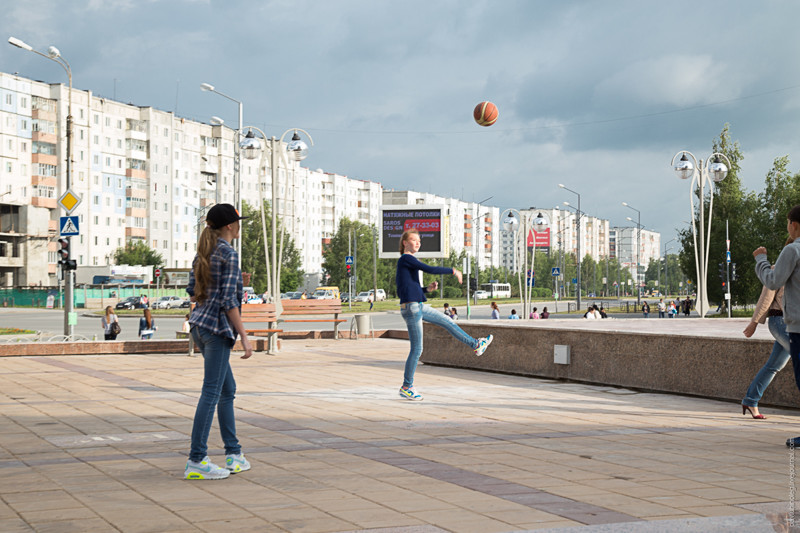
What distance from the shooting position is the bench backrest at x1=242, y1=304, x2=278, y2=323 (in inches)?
672

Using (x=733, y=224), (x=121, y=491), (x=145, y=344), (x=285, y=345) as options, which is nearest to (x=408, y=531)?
(x=121, y=491)

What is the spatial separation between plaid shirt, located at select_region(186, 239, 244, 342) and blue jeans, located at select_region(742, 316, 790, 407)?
4.67 meters

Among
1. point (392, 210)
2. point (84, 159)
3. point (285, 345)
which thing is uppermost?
point (84, 159)

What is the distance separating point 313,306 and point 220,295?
15750 millimetres

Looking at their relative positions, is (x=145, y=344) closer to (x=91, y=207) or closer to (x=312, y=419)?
(x=312, y=419)

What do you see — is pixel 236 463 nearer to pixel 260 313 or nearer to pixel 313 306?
pixel 260 313

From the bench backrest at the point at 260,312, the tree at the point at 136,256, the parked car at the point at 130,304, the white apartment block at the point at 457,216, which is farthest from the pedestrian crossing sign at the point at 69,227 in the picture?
the white apartment block at the point at 457,216

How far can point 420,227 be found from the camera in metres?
36.2

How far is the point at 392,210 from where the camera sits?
1458 inches

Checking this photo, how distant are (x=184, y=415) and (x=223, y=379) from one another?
10.1ft

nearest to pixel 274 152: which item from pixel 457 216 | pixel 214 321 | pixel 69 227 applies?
pixel 69 227

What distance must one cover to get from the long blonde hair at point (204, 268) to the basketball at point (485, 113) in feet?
53.1

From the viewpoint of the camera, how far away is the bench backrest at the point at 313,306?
20703 millimetres

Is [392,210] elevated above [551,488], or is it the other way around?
[392,210]
